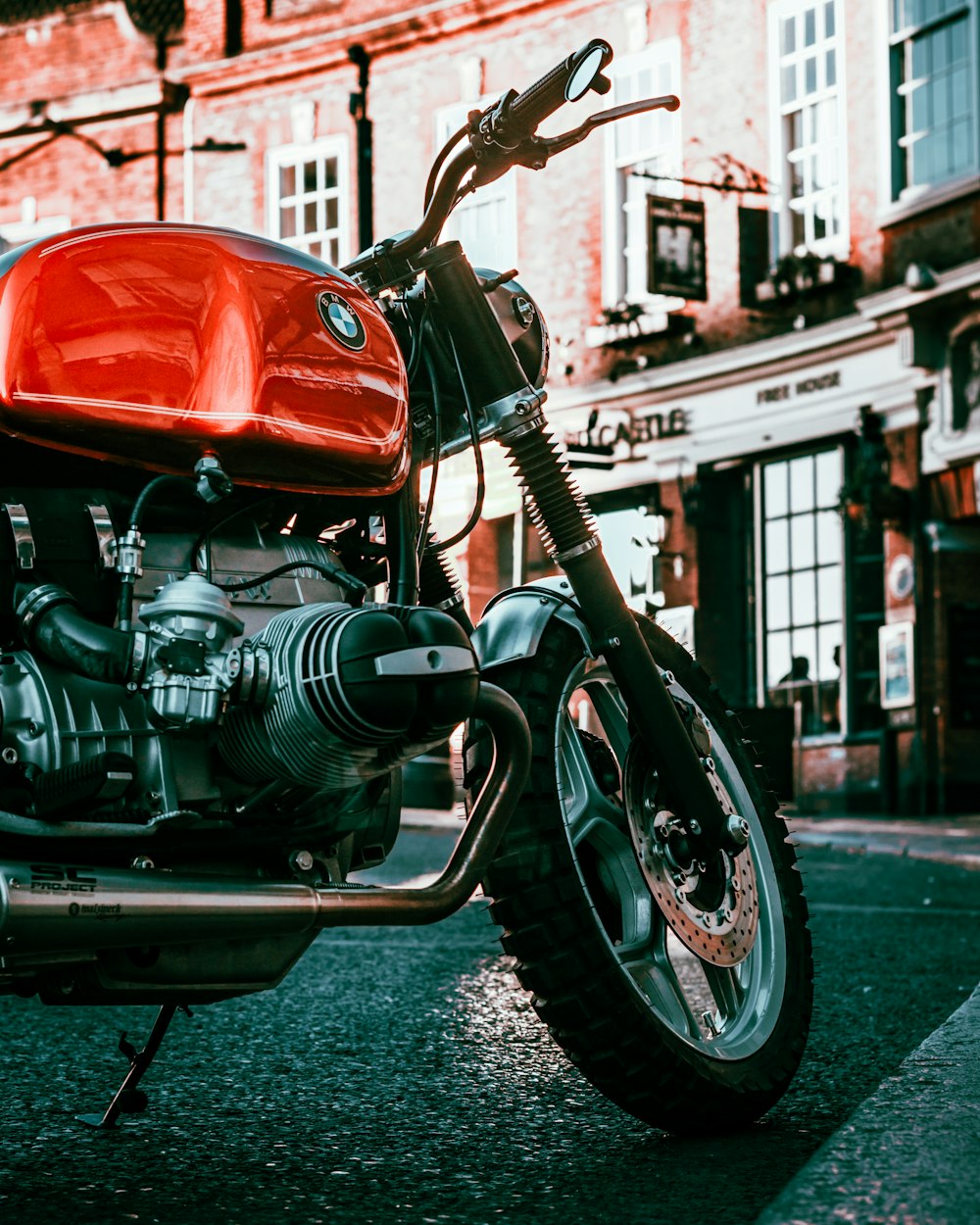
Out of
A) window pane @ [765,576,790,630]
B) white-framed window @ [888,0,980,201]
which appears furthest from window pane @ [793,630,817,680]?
white-framed window @ [888,0,980,201]

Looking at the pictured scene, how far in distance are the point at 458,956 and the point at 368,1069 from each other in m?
2.12

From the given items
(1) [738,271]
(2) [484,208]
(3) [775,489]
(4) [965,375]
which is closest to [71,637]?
(4) [965,375]

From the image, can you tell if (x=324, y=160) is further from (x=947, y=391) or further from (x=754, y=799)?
(x=754, y=799)

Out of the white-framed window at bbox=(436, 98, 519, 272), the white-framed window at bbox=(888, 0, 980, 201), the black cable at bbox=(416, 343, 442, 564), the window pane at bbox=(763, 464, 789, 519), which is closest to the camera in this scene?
the black cable at bbox=(416, 343, 442, 564)

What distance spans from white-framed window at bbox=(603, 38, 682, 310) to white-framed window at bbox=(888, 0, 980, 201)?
2568 millimetres

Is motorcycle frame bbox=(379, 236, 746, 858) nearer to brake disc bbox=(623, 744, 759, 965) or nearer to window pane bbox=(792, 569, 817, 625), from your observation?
brake disc bbox=(623, 744, 759, 965)

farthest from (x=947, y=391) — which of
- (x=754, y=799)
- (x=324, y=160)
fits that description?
(x=754, y=799)

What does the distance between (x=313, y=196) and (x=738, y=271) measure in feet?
20.4

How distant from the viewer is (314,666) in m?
2.74

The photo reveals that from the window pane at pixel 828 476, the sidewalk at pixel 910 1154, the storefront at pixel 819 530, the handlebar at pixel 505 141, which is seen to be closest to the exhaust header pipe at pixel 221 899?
the sidewalk at pixel 910 1154

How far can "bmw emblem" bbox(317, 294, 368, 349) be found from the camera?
2992 millimetres

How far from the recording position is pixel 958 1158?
8.46 feet

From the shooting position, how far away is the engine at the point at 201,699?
271 centimetres

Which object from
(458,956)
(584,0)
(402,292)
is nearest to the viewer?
(402,292)
